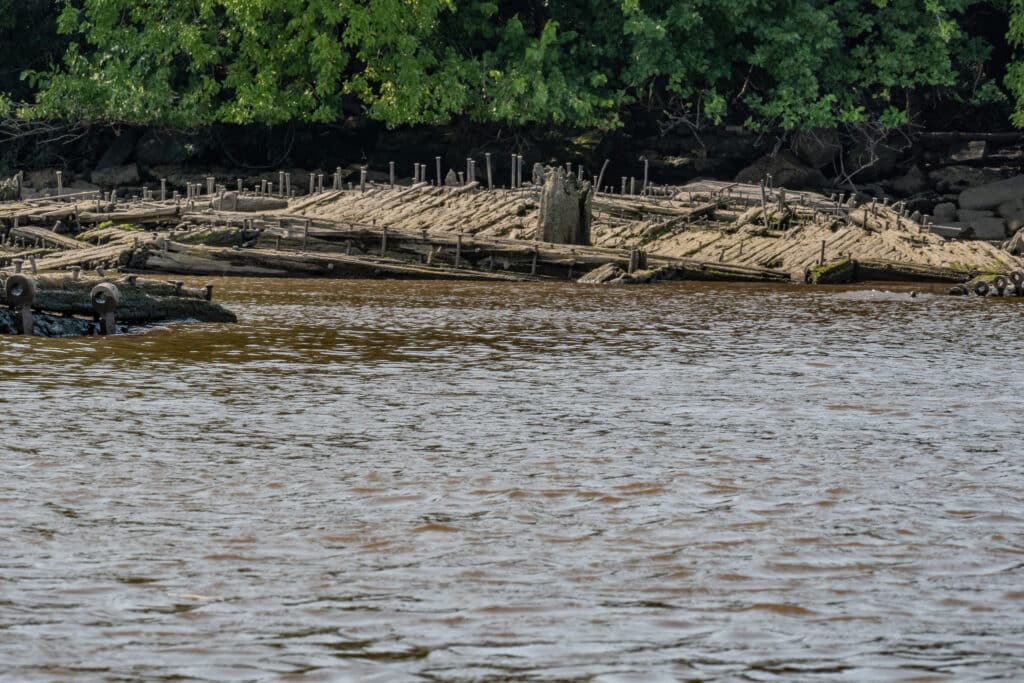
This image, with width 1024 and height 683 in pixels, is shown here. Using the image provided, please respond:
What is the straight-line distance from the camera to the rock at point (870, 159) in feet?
190

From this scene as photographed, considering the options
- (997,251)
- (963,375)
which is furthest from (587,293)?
(963,375)

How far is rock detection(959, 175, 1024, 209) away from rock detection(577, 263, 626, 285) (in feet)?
60.5

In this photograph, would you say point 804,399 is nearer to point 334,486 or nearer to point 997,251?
point 334,486

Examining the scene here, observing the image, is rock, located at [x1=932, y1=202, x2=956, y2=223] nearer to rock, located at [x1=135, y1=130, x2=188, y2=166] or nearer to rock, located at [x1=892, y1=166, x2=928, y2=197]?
rock, located at [x1=892, y1=166, x2=928, y2=197]

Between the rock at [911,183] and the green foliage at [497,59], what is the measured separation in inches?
83.0

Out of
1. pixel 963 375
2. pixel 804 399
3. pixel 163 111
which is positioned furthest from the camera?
pixel 163 111

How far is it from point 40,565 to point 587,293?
25.7 meters

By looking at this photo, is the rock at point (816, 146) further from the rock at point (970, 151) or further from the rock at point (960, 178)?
the rock at point (970, 151)

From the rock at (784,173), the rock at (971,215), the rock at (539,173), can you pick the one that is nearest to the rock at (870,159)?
the rock at (784,173)

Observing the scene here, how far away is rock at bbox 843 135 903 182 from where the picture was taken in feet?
190

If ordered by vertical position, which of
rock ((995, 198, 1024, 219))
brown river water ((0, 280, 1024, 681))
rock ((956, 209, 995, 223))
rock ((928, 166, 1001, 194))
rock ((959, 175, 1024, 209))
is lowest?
brown river water ((0, 280, 1024, 681))

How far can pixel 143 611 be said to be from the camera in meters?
A: 8.92

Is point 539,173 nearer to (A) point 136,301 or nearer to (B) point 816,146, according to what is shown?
(A) point 136,301

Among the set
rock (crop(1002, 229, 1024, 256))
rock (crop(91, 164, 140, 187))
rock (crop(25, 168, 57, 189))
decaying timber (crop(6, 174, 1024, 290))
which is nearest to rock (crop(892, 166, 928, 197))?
decaying timber (crop(6, 174, 1024, 290))
